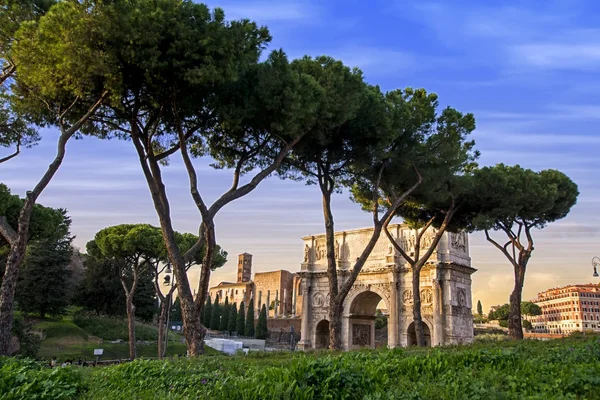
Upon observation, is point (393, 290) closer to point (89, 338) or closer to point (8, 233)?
point (89, 338)

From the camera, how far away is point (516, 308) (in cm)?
1733

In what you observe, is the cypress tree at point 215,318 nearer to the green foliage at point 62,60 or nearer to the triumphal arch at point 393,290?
the triumphal arch at point 393,290

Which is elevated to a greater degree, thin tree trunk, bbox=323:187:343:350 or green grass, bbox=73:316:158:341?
thin tree trunk, bbox=323:187:343:350

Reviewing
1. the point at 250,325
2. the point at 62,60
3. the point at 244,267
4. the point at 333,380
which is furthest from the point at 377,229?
the point at 244,267

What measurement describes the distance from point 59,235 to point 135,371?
54.8ft

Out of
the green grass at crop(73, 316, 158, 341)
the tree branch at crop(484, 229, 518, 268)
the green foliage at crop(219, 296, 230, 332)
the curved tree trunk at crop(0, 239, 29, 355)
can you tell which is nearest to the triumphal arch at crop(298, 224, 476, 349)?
the tree branch at crop(484, 229, 518, 268)

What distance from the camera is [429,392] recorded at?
4164mm

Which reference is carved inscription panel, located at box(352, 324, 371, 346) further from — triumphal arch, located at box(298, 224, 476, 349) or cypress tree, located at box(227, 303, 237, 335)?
cypress tree, located at box(227, 303, 237, 335)

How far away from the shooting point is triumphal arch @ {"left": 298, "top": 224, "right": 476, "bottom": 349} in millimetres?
25406

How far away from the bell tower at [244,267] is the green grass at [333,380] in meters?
73.7

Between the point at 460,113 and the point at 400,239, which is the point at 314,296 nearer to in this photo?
the point at 400,239

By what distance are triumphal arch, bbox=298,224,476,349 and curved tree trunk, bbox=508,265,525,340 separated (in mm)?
6222

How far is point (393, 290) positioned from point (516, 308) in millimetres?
10179

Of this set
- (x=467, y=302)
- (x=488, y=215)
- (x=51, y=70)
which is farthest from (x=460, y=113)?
(x=467, y=302)
